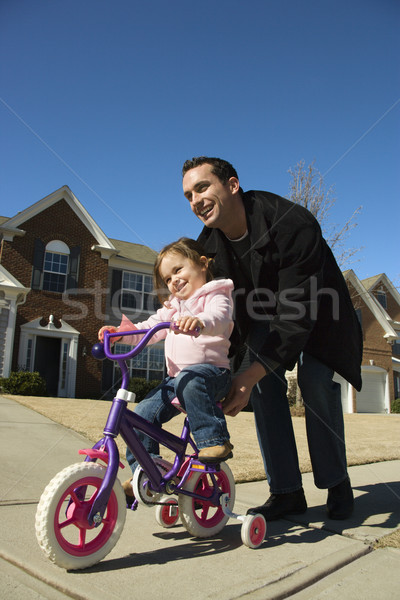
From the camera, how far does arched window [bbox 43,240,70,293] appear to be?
52.7 feet

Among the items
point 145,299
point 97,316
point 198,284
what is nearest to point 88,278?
point 97,316

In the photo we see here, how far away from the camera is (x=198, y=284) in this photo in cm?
224

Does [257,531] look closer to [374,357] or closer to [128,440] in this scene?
[128,440]

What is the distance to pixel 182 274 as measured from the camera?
222 cm

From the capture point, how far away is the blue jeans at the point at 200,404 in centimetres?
184

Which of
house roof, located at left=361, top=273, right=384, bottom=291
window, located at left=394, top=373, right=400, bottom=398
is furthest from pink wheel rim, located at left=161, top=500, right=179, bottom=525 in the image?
house roof, located at left=361, top=273, right=384, bottom=291

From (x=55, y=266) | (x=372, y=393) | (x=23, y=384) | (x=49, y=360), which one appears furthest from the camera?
(x=372, y=393)

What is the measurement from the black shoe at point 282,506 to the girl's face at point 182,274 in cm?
116

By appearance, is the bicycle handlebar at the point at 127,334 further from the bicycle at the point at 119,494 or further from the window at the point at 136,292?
the window at the point at 136,292

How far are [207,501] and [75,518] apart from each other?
684mm

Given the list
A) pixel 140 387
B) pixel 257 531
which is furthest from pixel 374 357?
pixel 257 531

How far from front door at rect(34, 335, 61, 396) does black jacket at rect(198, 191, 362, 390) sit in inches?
567

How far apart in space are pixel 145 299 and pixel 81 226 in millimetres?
3971

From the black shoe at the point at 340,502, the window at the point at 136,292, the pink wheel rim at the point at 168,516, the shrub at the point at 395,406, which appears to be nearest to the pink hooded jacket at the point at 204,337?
the pink wheel rim at the point at 168,516
